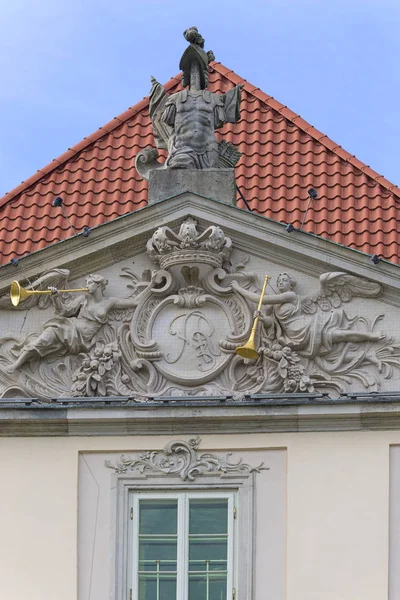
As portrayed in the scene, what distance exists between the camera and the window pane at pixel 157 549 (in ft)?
68.6

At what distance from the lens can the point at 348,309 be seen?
21.6 metres

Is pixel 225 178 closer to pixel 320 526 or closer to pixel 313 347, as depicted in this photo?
pixel 313 347

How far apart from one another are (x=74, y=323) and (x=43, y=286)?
0.49 metres

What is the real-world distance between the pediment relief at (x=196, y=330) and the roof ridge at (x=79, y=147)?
5435 mm

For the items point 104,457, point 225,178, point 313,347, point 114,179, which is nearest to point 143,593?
point 104,457

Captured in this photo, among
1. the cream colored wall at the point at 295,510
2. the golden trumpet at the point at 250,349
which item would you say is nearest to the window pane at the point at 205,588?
the cream colored wall at the point at 295,510

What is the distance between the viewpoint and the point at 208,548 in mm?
21000

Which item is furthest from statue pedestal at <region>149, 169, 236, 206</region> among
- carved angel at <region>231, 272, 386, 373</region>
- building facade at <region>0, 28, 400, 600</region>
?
carved angel at <region>231, 272, 386, 373</region>

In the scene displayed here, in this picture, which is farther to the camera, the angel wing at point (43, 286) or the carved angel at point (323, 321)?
the angel wing at point (43, 286)

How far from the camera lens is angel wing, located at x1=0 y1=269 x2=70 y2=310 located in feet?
71.8

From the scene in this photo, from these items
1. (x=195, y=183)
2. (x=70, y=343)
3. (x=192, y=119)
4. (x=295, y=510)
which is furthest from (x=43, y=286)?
(x=295, y=510)

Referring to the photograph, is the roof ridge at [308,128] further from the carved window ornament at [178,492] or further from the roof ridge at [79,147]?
the carved window ornament at [178,492]

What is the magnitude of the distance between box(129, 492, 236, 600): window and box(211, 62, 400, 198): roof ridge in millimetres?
6605

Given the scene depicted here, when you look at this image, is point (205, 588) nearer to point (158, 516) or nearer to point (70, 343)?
point (158, 516)
